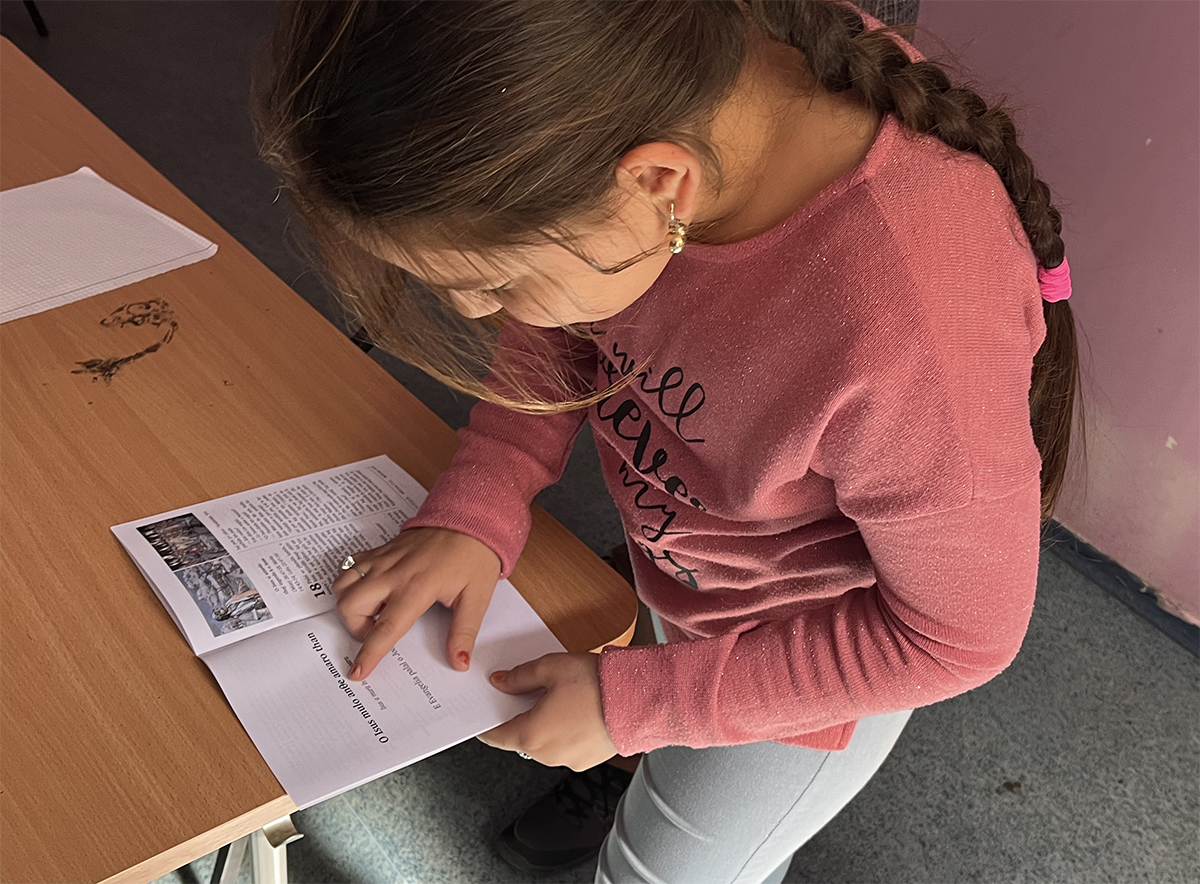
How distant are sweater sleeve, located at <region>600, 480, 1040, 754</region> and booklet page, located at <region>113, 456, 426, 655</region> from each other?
0.23 meters

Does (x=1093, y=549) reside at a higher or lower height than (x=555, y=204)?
lower

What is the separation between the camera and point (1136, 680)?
1541 millimetres

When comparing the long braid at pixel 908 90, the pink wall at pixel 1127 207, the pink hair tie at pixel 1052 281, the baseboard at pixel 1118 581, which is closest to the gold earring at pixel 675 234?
the long braid at pixel 908 90

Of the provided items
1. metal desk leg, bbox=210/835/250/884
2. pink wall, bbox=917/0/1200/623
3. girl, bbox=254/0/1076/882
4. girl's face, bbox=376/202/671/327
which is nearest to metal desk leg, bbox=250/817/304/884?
metal desk leg, bbox=210/835/250/884

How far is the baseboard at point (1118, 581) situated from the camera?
1574 millimetres

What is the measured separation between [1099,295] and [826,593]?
892 millimetres

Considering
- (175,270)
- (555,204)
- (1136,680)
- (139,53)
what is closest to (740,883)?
(555,204)

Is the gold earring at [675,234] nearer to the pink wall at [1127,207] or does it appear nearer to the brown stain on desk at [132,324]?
the brown stain on desk at [132,324]

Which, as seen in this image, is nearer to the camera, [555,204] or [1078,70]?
[555,204]

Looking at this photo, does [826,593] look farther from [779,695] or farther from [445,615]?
[445,615]

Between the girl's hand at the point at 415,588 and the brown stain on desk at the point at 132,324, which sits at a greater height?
the girl's hand at the point at 415,588

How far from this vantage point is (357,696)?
27.0 inches

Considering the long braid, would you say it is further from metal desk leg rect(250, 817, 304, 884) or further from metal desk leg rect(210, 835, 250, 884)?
metal desk leg rect(210, 835, 250, 884)

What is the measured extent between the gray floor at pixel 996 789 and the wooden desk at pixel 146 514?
25.0 inches
